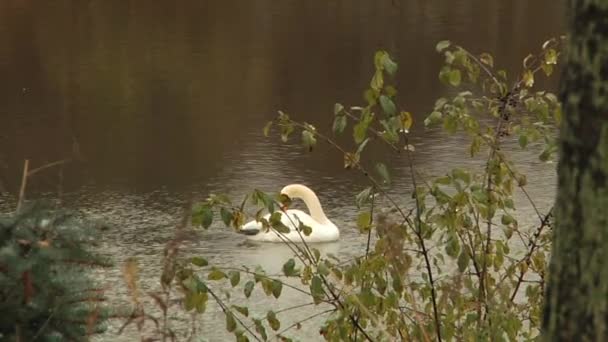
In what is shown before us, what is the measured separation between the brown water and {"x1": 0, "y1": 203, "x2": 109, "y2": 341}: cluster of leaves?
221 cm

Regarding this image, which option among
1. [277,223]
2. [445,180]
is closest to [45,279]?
[277,223]

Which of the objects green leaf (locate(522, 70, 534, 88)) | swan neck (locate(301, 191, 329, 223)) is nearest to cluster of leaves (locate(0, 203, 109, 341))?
green leaf (locate(522, 70, 534, 88))

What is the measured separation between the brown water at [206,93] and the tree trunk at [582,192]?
2.73 metres

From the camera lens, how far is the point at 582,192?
5.01 feet

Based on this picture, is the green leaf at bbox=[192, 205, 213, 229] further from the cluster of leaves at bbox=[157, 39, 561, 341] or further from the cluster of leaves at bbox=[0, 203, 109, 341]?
the cluster of leaves at bbox=[0, 203, 109, 341]

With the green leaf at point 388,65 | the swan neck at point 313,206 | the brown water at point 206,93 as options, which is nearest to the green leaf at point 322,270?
the green leaf at point 388,65

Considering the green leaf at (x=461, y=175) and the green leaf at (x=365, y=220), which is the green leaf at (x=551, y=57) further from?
the green leaf at (x=365, y=220)

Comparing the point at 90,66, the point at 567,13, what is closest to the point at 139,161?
the point at 90,66

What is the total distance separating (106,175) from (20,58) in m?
5.62

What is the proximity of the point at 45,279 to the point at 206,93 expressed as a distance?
10017 millimetres

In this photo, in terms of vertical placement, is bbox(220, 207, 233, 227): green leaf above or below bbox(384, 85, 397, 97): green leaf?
below

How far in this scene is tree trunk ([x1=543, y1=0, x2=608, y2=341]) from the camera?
1515 millimetres

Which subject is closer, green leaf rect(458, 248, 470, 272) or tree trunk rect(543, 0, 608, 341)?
tree trunk rect(543, 0, 608, 341)

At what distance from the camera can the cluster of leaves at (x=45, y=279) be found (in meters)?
2.06
